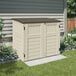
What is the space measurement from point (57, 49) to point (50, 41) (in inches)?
26.8

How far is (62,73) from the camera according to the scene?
844cm

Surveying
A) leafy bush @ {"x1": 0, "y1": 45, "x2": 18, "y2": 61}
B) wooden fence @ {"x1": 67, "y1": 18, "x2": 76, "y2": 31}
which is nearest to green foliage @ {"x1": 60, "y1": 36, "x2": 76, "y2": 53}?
leafy bush @ {"x1": 0, "y1": 45, "x2": 18, "y2": 61}

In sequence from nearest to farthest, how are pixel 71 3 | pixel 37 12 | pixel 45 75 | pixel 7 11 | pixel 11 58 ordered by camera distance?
pixel 45 75 → pixel 11 58 → pixel 7 11 → pixel 37 12 → pixel 71 3

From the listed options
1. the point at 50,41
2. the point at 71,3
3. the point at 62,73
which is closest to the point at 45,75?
the point at 62,73

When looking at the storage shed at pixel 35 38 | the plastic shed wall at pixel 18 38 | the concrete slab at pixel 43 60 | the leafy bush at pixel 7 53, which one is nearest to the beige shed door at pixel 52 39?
the storage shed at pixel 35 38

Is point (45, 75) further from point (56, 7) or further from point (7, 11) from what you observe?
point (56, 7)

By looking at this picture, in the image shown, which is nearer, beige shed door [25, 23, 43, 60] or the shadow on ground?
the shadow on ground

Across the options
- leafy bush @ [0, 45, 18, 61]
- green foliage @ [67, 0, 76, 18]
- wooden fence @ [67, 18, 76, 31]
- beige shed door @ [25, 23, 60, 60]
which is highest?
green foliage @ [67, 0, 76, 18]

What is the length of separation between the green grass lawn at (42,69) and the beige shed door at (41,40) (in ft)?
2.87

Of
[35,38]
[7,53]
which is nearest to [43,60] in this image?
[35,38]

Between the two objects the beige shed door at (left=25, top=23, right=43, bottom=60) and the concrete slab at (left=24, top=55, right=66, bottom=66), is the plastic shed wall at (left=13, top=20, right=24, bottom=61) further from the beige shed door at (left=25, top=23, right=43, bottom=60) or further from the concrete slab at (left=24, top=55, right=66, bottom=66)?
the concrete slab at (left=24, top=55, right=66, bottom=66)

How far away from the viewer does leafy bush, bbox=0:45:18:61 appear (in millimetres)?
9711

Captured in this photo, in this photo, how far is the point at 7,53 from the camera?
393 inches

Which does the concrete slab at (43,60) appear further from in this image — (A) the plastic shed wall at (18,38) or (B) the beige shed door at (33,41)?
(A) the plastic shed wall at (18,38)
